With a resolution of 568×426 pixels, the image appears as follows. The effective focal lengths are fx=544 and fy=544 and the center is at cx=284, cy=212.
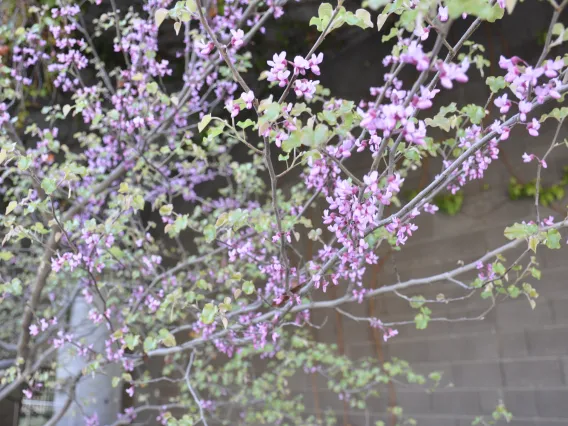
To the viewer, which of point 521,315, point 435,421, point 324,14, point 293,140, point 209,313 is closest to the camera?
point 293,140

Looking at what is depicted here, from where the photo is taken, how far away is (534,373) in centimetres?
270

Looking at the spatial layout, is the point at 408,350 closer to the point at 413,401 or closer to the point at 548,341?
the point at 413,401

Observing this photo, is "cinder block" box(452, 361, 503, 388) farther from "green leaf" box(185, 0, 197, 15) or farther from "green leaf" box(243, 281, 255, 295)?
"green leaf" box(185, 0, 197, 15)

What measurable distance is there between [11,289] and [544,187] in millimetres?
2505

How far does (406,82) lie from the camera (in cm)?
334

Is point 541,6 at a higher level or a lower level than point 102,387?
higher

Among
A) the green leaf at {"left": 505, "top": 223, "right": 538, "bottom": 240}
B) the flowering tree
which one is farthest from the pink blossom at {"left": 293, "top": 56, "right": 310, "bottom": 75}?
the green leaf at {"left": 505, "top": 223, "right": 538, "bottom": 240}

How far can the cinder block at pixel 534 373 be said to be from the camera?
2.64m

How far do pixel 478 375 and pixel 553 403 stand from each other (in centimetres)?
38

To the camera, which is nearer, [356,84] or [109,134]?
[109,134]

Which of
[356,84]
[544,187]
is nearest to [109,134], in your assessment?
[356,84]

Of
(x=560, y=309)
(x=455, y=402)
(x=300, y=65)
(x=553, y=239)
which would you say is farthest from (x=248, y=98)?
(x=455, y=402)

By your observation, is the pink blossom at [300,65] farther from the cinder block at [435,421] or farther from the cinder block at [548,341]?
the cinder block at [435,421]

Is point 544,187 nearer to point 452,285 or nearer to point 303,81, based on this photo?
point 452,285
